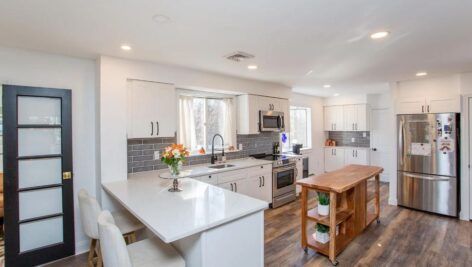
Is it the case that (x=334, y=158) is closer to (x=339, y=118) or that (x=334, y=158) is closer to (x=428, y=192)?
(x=339, y=118)

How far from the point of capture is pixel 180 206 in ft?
6.60

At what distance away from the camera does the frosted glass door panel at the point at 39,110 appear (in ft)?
8.82

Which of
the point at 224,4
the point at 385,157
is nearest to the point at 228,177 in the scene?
the point at 224,4

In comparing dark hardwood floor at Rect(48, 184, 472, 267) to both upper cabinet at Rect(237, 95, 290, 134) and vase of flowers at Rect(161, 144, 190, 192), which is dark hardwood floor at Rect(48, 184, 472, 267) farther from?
upper cabinet at Rect(237, 95, 290, 134)

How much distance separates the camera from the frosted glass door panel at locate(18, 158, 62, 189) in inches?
107

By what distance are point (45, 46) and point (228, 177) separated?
2.78 meters

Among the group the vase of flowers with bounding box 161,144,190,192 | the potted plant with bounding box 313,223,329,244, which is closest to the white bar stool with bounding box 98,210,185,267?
the vase of flowers with bounding box 161,144,190,192

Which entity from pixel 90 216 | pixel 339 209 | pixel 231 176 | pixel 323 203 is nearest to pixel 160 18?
pixel 90 216

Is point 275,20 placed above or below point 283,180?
above

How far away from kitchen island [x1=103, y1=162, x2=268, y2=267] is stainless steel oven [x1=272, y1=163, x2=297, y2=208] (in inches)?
91.5

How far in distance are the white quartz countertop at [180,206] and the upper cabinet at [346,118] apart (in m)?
5.55

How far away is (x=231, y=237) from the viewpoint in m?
1.80

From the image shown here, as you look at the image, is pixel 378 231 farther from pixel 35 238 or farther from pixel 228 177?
pixel 35 238

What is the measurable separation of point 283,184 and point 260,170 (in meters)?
0.77
